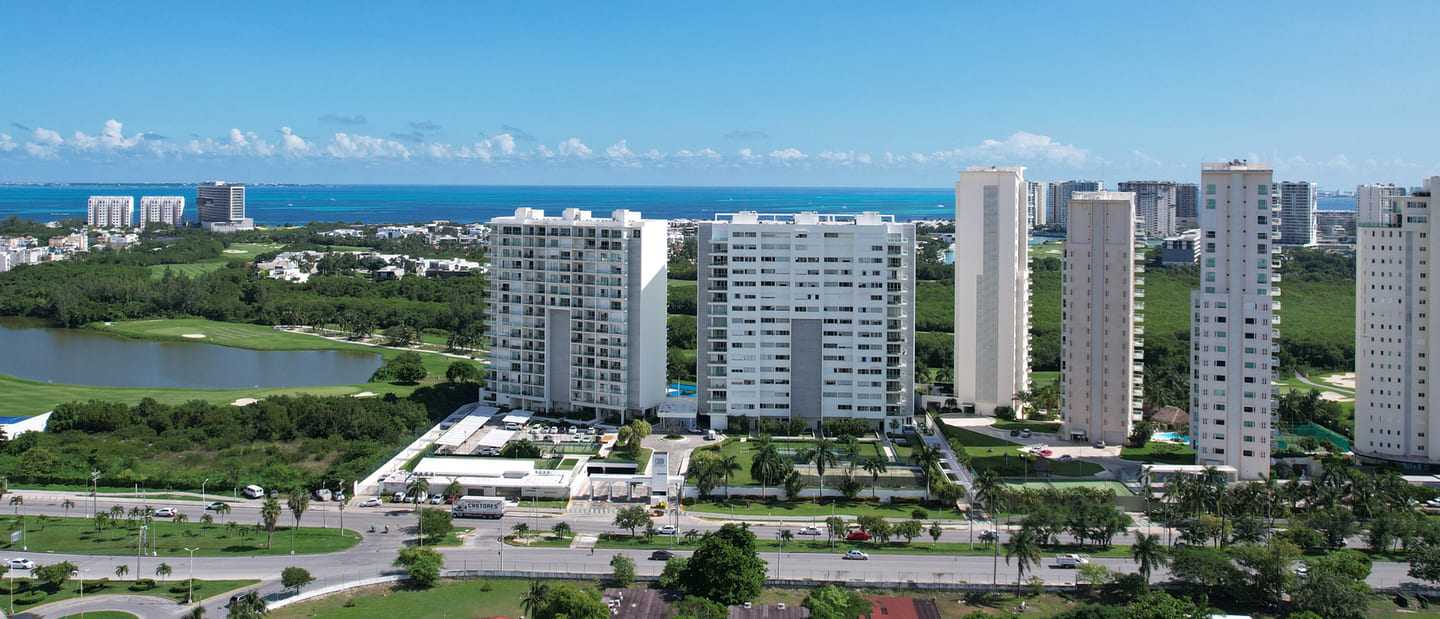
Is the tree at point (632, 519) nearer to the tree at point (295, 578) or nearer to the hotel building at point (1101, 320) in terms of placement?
the tree at point (295, 578)

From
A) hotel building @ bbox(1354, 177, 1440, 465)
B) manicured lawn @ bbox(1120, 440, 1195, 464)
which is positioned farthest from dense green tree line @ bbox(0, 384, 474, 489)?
hotel building @ bbox(1354, 177, 1440, 465)

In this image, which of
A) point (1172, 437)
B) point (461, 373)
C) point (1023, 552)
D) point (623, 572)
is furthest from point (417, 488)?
point (1172, 437)

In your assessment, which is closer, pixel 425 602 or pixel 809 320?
pixel 425 602

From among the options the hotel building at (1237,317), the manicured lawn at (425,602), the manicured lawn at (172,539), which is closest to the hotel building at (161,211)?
the manicured lawn at (172,539)

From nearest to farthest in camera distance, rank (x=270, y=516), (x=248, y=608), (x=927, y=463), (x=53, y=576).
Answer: (x=248, y=608) → (x=53, y=576) → (x=270, y=516) → (x=927, y=463)

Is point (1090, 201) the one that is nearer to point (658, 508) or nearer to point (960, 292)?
point (960, 292)

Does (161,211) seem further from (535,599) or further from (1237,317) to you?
(1237,317)
